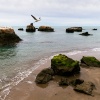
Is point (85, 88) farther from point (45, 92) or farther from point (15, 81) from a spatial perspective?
point (15, 81)

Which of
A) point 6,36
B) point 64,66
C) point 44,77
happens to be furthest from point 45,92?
point 6,36

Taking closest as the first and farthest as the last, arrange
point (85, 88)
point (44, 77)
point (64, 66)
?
point (85, 88)
point (44, 77)
point (64, 66)

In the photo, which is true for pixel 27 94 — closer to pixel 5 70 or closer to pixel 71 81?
pixel 71 81

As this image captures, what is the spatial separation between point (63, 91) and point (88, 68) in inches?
270

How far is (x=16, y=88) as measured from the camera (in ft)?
46.4

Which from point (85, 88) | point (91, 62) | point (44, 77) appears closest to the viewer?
point (85, 88)

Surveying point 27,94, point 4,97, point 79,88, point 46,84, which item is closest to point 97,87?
point 79,88

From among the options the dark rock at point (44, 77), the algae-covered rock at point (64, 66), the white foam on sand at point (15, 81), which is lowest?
the white foam on sand at point (15, 81)

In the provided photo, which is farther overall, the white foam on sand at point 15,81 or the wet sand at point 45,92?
the white foam on sand at point 15,81

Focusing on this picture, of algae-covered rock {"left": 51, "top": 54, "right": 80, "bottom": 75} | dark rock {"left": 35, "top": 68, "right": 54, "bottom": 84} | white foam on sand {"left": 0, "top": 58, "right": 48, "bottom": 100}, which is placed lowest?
white foam on sand {"left": 0, "top": 58, "right": 48, "bottom": 100}

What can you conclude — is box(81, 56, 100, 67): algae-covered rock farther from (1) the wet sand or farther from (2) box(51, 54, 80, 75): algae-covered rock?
(1) the wet sand

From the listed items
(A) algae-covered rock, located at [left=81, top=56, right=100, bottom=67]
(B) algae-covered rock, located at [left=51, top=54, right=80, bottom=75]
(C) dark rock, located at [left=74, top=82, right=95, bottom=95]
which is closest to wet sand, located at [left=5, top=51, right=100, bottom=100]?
(C) dark rock, located at [left=74, top=82, right=95, bottom=95]

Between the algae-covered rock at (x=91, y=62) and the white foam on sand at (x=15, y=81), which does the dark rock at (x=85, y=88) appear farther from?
the algae-covered rock at (x=91, y=62)

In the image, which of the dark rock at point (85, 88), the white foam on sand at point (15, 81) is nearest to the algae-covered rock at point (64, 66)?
the white foam on sand at point (15, 81)
